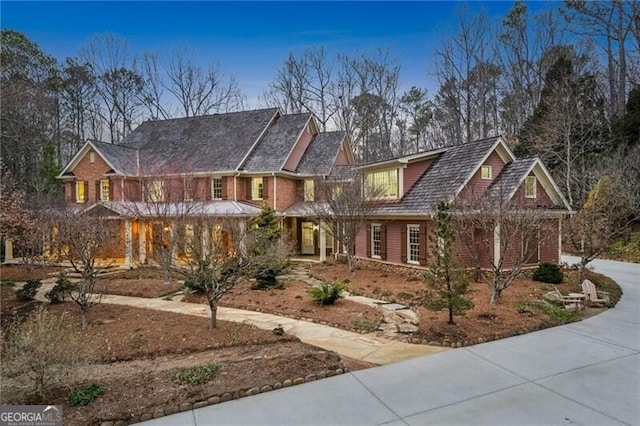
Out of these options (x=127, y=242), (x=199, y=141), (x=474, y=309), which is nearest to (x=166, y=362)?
(x=474, y=309)

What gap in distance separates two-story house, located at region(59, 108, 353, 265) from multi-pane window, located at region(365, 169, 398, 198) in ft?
15.7

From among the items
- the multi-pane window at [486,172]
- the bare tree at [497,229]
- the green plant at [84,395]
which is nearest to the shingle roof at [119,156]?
the green plant at [84,395]

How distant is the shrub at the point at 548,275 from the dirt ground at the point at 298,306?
7.31 metres

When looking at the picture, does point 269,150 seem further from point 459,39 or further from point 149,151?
point 459,39

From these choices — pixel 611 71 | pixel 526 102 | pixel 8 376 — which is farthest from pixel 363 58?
pixel 8 376

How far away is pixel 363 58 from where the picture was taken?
3216 cm

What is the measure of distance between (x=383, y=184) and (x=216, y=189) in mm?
10795

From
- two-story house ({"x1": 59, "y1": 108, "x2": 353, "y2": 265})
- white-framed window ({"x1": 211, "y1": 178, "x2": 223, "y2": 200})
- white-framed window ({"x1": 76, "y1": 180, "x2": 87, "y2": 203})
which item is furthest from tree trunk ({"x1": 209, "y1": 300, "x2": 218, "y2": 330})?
white-framed window ({"x1": 76, "y1": 180, "x2": 87, "y2": 203})

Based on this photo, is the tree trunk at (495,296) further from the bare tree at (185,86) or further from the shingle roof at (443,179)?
the bare tree at (185,86)

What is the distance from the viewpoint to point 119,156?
2331 centimetres

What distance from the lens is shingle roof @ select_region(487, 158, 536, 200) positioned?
47.2 ft

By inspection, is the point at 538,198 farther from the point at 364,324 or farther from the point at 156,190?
the point at 156,190

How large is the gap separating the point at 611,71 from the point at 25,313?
3623 cm

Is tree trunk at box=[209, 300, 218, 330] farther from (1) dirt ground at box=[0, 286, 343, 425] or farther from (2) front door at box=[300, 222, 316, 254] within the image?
(2) front door at box=[300, 222, 316, 254]
